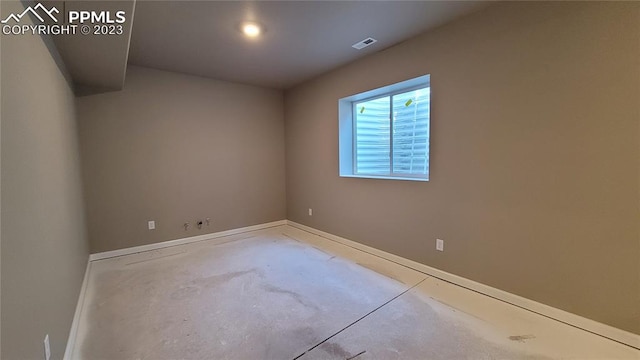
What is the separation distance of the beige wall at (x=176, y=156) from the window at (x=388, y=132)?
1.53 meters

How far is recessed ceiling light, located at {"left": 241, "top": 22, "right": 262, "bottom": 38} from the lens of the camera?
2.54 m

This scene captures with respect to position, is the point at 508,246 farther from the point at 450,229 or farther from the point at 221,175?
the point at 221,175

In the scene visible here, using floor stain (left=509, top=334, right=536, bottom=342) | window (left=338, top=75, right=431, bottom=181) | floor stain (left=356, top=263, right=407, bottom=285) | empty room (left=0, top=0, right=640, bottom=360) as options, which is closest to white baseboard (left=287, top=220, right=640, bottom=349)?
empty room (left=0, top=0, right=640, bottom=360)

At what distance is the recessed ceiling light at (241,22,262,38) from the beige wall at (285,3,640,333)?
1.44 m

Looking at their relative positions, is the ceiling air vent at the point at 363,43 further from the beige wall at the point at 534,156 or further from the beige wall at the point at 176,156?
the beige wall at the point at 176,156

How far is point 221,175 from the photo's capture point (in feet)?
14.2

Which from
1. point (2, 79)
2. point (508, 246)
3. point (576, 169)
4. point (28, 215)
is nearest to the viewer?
point (2, 79)

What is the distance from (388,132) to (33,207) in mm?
3256

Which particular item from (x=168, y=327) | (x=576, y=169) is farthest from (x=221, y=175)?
(x=576, y=169)

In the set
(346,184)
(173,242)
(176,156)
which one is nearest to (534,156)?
(346,184)

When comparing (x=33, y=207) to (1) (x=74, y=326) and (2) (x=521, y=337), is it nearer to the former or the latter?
(1) (x=74, y=326)

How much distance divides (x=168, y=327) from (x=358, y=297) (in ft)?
4.95

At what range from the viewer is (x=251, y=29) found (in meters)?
2.63

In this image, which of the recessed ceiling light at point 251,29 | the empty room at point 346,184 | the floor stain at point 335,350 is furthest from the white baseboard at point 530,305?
the recessed ceiling light at point 251,29
